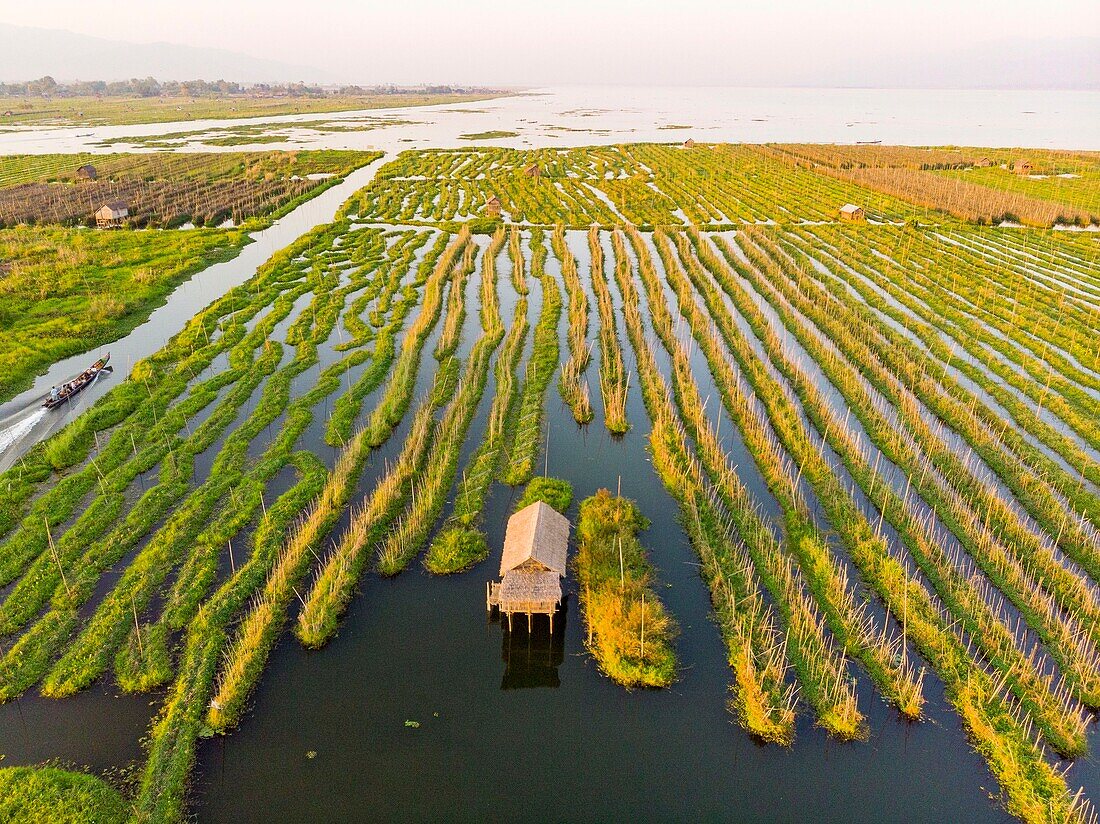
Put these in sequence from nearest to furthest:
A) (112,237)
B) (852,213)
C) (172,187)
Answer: (112,237) → (852,213) → (172,187)

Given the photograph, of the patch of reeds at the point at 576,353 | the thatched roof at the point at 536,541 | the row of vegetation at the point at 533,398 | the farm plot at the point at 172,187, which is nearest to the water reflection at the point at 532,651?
the thatched roof at the point at 536,541

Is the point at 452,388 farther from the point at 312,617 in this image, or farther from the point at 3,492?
the point at 3,492

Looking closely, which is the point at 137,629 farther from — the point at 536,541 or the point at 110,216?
the point at 110,216

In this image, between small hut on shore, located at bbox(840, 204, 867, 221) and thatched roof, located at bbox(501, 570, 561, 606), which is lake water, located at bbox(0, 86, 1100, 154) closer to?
small hut on shore, located at bbox(840, 204, 867, 221)

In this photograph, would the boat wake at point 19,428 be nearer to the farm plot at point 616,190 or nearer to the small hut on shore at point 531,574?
the small hut on shore at point 531,574

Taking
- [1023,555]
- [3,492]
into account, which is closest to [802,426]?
[1023,555]

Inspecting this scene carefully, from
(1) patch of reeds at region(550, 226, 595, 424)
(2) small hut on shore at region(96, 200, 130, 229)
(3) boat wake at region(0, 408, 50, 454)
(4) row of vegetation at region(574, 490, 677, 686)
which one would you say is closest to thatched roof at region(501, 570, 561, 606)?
(4) row of vegetation at region(574, 490, 677, 686)

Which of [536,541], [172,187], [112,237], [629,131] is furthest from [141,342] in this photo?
[629,131]
